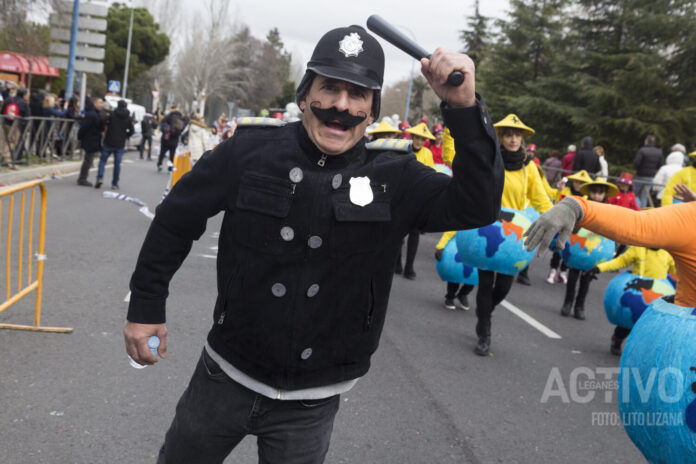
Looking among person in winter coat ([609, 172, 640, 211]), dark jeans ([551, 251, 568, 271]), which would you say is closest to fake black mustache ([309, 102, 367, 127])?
person in winter coat ([609, 172, 640, 211])

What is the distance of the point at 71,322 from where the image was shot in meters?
5.68

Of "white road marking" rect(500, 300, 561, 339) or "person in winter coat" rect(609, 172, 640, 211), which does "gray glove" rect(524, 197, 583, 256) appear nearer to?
"white road marking" rect(500, 300, 561, 339)

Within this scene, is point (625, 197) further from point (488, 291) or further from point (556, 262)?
point (488, 291)

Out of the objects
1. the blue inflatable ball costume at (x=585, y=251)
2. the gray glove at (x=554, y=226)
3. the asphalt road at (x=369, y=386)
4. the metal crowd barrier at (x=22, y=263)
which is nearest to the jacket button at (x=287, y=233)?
the gray glove at (x=554, y=226)

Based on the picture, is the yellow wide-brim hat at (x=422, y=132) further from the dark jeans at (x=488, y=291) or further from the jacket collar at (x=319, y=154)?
the jacket collar at (x=319, y=154)

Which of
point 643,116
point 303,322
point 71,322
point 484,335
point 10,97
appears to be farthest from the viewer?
point 643,116

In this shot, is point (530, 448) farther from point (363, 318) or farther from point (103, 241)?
point (103, 241)

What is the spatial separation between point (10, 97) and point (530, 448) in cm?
1415

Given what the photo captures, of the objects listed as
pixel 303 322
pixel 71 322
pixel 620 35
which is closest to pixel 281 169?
pixel 303 322

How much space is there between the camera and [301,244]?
7.13ft

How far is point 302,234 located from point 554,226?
1054 millimetres

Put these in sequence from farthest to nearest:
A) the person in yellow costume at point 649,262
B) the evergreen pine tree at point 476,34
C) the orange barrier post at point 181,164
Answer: the evergreen pine tree at point 476,34 < the orange barrier post at point 181,164 < the person in yellow costume at point 649,262

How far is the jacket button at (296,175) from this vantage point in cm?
218

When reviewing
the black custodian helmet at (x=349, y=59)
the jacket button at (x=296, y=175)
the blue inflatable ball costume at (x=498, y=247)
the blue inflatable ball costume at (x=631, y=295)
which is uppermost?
the black custodian helmet at (x=349, y=59)
